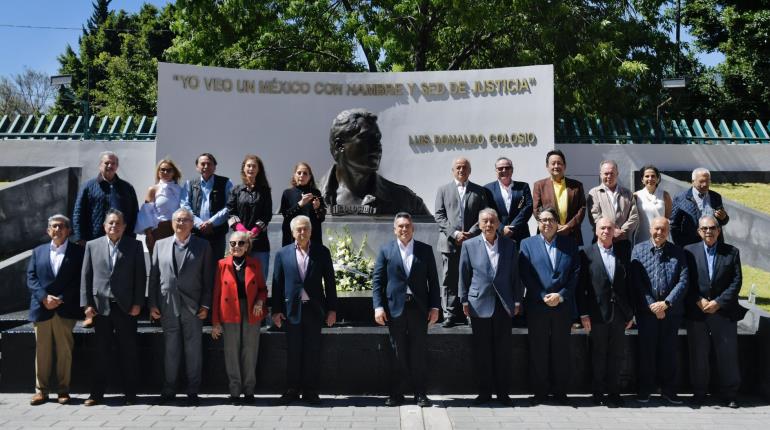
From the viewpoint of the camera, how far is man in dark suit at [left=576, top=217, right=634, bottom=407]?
5.50 m

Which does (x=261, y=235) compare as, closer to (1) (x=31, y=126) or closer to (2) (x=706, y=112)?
(1) (x=31, y=126)

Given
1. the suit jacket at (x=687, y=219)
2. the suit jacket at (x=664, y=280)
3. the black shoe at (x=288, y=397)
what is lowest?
the black shoe at (x=288, y=397)

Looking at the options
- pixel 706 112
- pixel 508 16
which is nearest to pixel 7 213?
pixel 508 16

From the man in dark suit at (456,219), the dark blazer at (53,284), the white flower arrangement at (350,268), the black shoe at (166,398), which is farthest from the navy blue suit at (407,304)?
the dark blazer at (53,284)

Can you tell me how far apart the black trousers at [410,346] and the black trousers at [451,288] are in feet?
2.75

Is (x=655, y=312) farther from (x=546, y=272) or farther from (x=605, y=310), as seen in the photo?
(x=546, y=272)

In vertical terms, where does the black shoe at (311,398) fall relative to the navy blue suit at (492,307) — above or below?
below

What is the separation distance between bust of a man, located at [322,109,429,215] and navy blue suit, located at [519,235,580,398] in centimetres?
359

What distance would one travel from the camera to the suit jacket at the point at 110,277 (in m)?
5.46

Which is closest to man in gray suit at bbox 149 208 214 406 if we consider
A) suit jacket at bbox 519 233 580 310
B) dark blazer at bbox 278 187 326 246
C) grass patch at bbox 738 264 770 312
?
dark blazer at bbox 278 187 326 246

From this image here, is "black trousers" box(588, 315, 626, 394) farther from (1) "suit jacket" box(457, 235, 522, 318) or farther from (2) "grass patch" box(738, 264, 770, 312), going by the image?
(2) "grass patch" box(738, 264, 770, 312)

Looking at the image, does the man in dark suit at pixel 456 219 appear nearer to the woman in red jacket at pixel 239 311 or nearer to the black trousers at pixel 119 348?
the woman in red jacket at pixel 239 311

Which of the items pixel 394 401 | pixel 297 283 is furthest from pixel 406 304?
pixel 297 283

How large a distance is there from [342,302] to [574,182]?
96.4 inches
